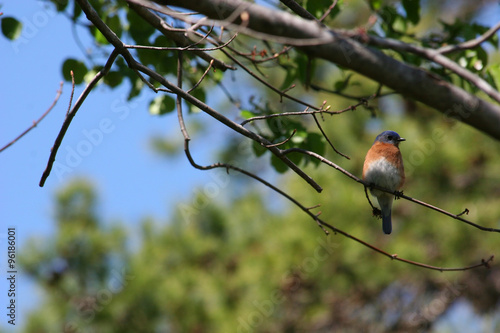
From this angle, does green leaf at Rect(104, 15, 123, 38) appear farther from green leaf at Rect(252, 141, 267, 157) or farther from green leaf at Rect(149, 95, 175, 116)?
green leaf at Rect(252, 141, 267, 157)

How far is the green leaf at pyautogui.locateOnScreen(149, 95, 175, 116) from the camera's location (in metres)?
3.49

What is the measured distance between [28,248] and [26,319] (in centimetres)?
74

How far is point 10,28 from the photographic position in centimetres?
330

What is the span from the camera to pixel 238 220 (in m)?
7.54

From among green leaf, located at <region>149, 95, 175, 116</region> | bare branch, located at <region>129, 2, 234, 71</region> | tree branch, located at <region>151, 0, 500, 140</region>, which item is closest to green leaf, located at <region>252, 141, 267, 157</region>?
bare branch, located at <region>129, 2, 234, 71</region>

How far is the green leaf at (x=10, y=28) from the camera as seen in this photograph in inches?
130

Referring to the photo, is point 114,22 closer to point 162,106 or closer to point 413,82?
point 162,106

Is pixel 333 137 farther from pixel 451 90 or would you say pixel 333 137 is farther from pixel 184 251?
pixel 451 90

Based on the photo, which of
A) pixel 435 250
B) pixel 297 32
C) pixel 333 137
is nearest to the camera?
pixel 297 32

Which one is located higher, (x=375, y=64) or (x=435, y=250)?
(x=375, y=64)

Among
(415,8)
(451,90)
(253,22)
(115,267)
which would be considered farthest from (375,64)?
(115,267)

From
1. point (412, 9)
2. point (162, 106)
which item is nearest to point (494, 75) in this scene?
point (412, 9)

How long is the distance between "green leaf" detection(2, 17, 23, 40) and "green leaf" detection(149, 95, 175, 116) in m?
0.92

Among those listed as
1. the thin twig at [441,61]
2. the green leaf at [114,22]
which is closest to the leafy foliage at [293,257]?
the green leaf at [114,22]
